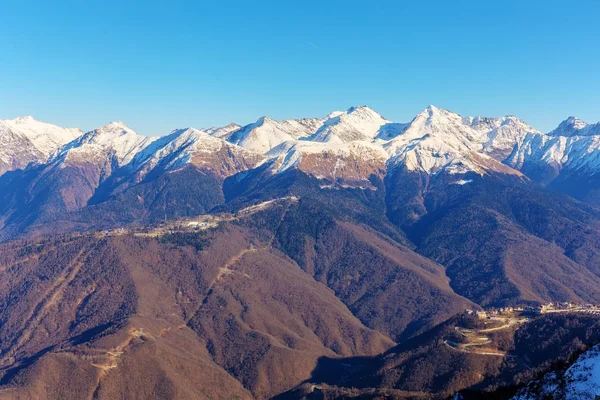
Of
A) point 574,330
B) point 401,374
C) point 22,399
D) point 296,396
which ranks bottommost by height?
point 22,399

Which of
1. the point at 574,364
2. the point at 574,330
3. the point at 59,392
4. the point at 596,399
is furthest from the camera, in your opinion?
the point at 59,392

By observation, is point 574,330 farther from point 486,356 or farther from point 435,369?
point 435,369

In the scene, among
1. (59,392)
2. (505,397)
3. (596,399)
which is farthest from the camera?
(59,392)

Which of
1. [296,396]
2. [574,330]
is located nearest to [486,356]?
[574,330]

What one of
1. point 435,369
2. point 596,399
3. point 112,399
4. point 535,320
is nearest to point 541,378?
point 596,399

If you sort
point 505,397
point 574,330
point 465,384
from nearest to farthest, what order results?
1. point 505,397
2. point 465,384
3. point 574,330

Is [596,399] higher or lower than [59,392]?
higher

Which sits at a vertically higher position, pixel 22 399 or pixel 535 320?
pixel 535 320

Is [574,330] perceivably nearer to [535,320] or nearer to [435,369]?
[535,320]

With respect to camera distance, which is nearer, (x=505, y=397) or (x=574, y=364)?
(x=574, y=364)
